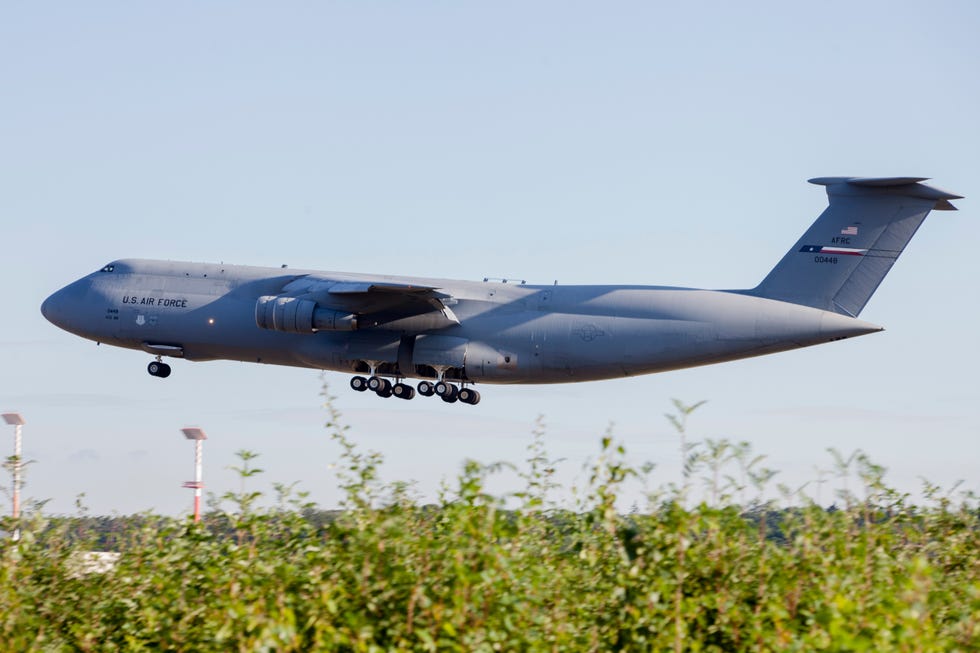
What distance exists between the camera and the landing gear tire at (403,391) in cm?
3419

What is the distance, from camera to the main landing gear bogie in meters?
33.9

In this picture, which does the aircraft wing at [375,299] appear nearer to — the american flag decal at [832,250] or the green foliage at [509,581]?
the american flag decal at [832,250]

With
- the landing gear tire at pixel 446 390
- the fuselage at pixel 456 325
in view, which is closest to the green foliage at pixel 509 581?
the fuselage at pixel 456 325

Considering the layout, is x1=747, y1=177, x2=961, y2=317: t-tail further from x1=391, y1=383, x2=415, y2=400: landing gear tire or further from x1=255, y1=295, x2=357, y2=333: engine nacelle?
x1=255, y1=295, x2=357, y2=333: engine nacelle

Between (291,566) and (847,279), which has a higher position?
(847,279)

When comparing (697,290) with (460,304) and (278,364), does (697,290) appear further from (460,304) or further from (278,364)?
(278,364)

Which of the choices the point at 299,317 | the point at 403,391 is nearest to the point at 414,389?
the point at 403,391

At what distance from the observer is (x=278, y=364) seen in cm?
3491

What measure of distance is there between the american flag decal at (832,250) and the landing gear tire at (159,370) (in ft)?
56.6

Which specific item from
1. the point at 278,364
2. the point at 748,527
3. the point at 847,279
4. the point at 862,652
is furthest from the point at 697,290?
the point at 862,652

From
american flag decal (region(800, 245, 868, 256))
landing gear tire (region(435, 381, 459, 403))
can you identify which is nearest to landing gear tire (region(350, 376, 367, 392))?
landing gear tire (region(435, 381, 459, 403))

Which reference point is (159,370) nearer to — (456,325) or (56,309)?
(56,309)

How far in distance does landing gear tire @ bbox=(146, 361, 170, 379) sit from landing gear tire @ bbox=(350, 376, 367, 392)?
571 cm

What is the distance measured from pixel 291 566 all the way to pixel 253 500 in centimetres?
137
